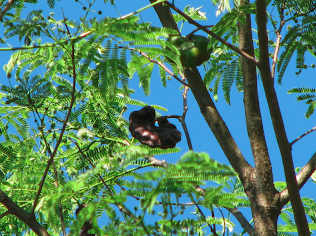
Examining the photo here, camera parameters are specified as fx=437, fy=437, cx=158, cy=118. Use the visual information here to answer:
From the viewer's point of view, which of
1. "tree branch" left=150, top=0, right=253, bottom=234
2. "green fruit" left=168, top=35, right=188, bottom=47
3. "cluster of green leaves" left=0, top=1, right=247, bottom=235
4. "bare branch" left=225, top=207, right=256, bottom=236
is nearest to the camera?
"cluster of green leaves" left=0, top=1, right=247, bottom=235

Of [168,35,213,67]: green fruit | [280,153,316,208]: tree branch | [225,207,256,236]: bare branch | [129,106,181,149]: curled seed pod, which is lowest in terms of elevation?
[225,207,256,236]: bare branch

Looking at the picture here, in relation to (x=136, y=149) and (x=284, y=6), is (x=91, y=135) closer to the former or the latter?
(x=136, y=149)

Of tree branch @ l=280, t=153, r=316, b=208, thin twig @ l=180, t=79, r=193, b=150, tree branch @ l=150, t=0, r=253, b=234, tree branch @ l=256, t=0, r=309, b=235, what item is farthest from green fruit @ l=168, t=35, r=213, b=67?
tree branch @ l=280, t=153, r=316, b=208

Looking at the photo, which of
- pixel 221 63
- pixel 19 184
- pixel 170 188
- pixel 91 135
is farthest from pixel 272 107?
pixel 19 184

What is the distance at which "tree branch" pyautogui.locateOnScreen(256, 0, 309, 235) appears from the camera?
2.98 metres

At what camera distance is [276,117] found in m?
3.11

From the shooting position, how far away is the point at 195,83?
13.7 ft

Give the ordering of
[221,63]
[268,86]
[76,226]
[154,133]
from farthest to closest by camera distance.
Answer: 1. [221,63]
2. [154,133]
3. [268,86]
4. [76,226]

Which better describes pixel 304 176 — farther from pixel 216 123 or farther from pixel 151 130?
pixel 151 130

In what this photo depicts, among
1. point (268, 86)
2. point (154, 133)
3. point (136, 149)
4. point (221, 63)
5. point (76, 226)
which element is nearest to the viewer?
point (136, 149)

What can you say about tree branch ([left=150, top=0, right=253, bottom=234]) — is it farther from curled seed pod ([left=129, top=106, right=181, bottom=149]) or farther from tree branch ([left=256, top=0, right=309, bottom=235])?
tree branch ([left=256, top=0, right=309, bottom=235])

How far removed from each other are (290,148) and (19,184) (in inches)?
97.4

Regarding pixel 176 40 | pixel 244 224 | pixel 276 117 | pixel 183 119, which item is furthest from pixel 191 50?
pixel 244 224

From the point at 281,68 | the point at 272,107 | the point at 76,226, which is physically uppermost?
the point at 281,68
